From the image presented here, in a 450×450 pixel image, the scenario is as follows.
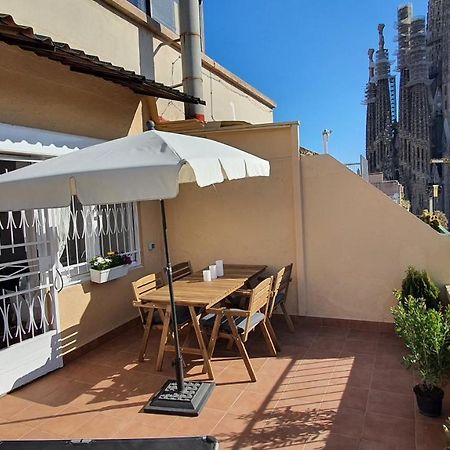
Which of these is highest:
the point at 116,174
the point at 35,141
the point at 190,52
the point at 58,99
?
the point at 190,52

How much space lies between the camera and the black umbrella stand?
378 cm

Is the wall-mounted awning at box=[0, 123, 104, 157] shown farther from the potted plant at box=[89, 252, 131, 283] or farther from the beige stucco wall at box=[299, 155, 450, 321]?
the beige stucco wall at box=[299, 155, 450, 321]

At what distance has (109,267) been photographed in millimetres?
5656

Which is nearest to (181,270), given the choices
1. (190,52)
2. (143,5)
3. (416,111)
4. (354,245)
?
(354,245)

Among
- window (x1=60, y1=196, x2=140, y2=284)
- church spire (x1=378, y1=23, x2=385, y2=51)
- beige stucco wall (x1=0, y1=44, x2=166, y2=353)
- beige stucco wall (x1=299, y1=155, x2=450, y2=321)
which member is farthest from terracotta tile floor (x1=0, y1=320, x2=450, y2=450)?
church spire (x1=378, y1=23, x2=385, y2=51)

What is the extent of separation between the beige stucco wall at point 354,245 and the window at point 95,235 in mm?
2878

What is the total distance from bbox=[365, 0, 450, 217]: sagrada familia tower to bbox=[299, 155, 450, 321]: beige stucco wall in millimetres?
56191

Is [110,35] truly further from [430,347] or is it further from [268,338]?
[430,347]

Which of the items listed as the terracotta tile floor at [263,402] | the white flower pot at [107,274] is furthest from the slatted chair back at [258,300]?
the white flower pot at [107,274]

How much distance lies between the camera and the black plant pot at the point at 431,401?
3.45 m

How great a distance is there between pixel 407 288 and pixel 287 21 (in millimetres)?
13189

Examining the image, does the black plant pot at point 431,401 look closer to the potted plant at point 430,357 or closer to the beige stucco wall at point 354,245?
the potted plant at point 430,357

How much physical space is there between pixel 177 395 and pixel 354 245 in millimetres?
3437

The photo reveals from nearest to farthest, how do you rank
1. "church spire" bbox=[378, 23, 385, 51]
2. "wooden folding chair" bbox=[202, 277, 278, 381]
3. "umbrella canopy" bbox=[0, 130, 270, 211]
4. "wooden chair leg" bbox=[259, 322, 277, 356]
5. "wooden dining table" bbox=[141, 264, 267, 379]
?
1. "umbrella canopy" bbox=[0, 130, 270, 211]
2. "wooden folding chair" bbox=[202, 277, 278, 381]
3. "wooden dining table" bbox=[141, 264, 267, 379]
4. "wooden chair leg" bbox=[259, 322, 277, 356]
5. "church spire" bbox=[378, 23, 385, 51]
